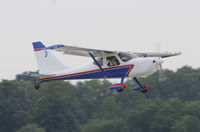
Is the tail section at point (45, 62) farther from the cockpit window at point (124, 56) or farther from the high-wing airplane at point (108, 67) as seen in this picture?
the cockpit window at point (124, 56)

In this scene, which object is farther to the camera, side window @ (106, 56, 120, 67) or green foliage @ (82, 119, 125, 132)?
green foliage @ (82, 119, 125, 132)

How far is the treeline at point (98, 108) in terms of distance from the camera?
75.2 metres

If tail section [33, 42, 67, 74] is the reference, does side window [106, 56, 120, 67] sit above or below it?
above

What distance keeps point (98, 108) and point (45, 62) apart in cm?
6710

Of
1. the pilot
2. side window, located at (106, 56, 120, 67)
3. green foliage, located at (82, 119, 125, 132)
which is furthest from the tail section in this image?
green foliage, located at (82, 119, 125, 132)

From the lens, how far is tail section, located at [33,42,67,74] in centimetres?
2462

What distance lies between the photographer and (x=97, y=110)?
91.6 meters

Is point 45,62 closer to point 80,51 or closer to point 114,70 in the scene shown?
point 80,51

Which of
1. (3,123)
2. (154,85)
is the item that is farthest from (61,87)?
(154,85)

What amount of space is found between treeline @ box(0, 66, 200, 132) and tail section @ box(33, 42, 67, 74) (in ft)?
152

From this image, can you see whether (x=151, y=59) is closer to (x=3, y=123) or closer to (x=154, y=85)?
(x=3, y=123)

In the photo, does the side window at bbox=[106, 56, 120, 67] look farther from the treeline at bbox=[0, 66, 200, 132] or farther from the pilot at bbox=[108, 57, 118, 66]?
the treeline at bbox=[0, 66, 200, 132]

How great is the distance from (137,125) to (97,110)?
14908 mm

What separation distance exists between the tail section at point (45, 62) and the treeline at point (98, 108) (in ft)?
152
